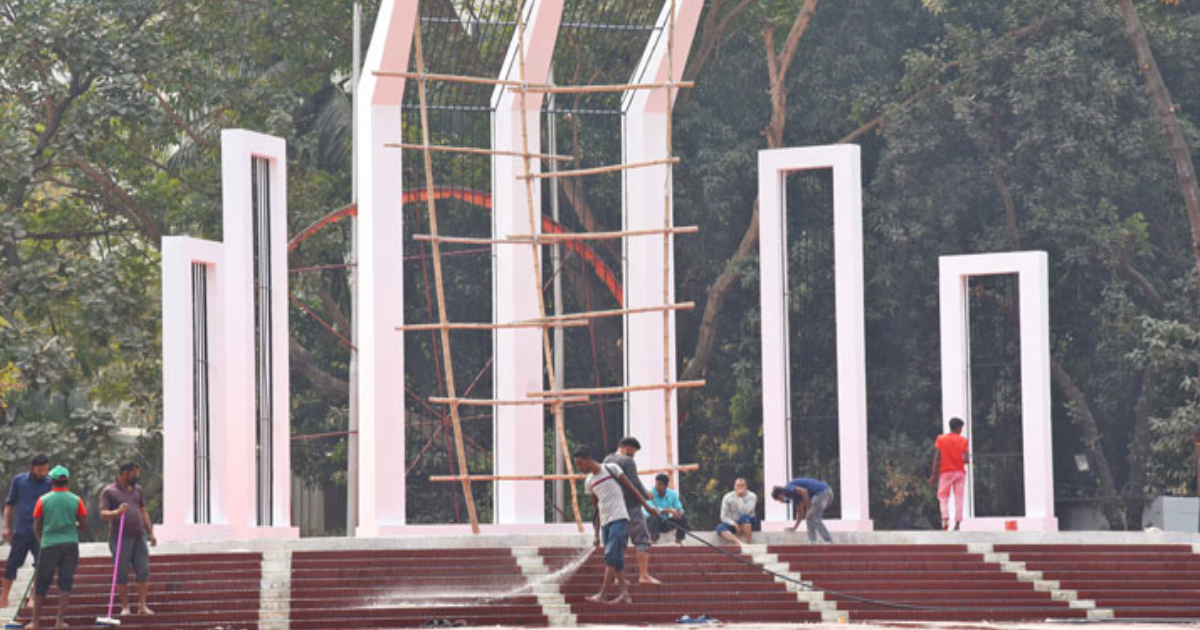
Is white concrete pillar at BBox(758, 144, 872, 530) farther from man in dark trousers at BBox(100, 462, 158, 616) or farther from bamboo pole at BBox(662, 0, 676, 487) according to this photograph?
man in dark trousers at BBox(100, 462, 158, 616)

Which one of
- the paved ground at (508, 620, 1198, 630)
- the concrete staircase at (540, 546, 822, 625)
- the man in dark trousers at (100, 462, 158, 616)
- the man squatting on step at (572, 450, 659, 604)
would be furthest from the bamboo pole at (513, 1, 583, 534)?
the man in dark trousers at (100, 462, 158, 616)

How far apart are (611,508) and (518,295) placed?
6.14m

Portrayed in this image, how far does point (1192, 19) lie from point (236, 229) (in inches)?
697

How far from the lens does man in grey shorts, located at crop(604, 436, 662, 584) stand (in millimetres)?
16016

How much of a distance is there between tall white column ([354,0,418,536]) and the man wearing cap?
221 inches

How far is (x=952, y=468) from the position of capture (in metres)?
21.1

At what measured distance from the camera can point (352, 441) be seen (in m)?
26.6

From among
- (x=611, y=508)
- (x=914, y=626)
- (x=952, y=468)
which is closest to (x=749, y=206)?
(x=952, y=468)

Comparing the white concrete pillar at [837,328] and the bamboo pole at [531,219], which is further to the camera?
the white concrete pillar at [837,328]

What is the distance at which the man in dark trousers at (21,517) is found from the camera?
1609 centimetres

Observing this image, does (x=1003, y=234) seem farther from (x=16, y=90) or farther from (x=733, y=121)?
(x=16, y=90)

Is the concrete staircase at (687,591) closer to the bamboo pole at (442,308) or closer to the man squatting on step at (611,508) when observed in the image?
the man squatting on step at (611,508)

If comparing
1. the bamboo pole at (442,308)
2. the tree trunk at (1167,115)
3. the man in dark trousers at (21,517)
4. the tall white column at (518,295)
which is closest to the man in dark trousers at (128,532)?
the man in dark trousers at (21,517)

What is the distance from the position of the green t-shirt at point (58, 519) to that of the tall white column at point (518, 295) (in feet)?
22.5
